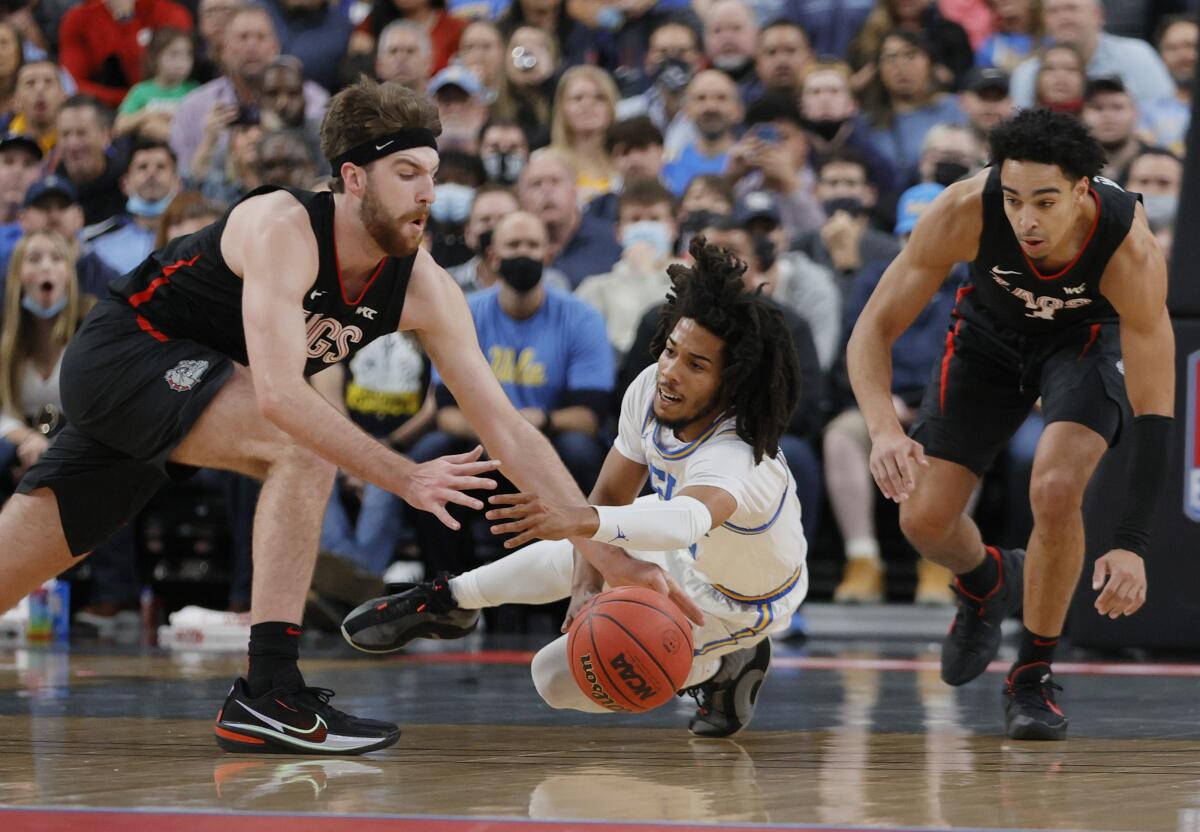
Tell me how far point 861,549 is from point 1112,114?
288 centimetres

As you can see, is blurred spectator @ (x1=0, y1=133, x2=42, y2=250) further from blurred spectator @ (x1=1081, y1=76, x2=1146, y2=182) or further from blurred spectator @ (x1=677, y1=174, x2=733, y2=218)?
blurred spectator @ (x1=1081, y1=76, x2=1146, y2=182)

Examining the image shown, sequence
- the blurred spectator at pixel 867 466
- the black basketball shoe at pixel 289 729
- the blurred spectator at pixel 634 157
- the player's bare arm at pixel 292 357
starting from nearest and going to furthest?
1. the player's bare arm at pixel 292 357
2. the black basketball shoe at pixel 289 729
3. the blurred spectator at pixel 867 466
4. the blurred spectator at pixel 634 157

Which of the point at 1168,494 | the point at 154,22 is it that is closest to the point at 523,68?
the point at 154,22

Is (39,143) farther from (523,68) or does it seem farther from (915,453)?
(915,453)

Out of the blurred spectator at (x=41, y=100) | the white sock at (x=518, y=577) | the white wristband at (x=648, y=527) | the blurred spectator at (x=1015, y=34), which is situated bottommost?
the white sock at (x=518, y=577)

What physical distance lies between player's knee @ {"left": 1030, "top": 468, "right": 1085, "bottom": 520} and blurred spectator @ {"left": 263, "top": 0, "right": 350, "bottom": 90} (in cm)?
789

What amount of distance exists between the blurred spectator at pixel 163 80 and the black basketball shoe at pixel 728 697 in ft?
25.8

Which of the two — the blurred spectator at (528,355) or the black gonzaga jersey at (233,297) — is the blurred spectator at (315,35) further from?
the black gonzaga jersey at (233,297)

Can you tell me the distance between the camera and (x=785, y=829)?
3.44 meters

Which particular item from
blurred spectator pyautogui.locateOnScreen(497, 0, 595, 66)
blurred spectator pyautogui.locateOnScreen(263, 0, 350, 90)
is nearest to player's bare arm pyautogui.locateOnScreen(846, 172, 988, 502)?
blurred spectator pyautogui.locateOnScreen(497, 0, 595, 66)

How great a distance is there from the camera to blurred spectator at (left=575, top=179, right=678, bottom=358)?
921cm

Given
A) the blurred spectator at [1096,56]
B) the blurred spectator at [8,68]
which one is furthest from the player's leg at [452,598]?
the blurred spectator at [8,68]

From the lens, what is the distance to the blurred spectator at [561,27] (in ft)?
38.9

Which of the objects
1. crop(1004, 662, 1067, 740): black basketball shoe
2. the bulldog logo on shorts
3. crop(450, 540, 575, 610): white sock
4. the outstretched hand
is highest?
the bulldog logo on shorts
